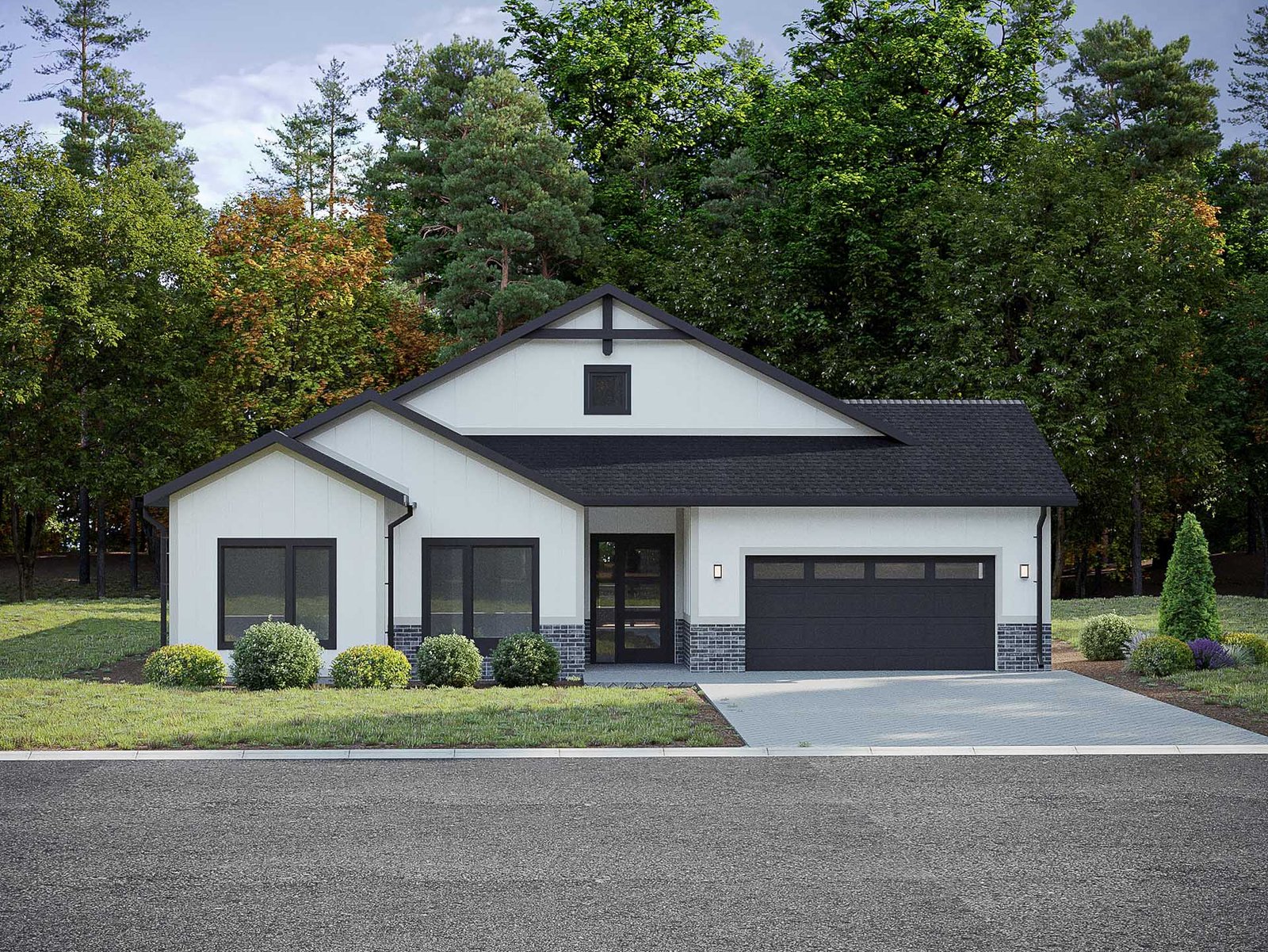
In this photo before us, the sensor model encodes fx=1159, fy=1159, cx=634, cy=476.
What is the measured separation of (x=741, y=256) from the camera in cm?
3862

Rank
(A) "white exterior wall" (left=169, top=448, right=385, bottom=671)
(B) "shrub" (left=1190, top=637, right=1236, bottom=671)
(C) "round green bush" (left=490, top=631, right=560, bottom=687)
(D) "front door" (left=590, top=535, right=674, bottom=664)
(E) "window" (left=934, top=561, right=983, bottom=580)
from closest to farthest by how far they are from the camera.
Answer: (C) "round green bush" (left=490, top=631, right=560, bottom=687) → (A) "white exterior wall" (left=169, top=448, right=385, bottom=671) → (B) "shrub" (left=1190, top=637, right=1236, bottom=671) → (E) "window" (left=934, top=561, right=983, bottom=580) → (D) "front door" (left=590, top=535, right=674, bottom=664)

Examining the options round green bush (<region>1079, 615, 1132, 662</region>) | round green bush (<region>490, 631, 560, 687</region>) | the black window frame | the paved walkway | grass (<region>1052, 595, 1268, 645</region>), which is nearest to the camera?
the paved walkway

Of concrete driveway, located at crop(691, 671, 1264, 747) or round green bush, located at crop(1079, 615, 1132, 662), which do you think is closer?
concrete driveway, located at crop(691, 671, 1264, 747)

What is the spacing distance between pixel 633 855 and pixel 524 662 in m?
9.15

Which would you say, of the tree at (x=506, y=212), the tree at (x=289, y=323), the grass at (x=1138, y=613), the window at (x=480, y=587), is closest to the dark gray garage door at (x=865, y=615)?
the window at (x=480, y=587)

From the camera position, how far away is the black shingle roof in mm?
19641

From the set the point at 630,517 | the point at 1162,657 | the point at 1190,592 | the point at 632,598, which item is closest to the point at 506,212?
the point at 630,517

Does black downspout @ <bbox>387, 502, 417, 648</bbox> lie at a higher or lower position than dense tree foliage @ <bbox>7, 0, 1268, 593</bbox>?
lower

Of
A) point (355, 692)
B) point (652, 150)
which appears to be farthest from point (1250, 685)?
point (652, 150)

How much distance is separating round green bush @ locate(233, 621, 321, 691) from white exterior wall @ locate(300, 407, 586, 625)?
7.33ft

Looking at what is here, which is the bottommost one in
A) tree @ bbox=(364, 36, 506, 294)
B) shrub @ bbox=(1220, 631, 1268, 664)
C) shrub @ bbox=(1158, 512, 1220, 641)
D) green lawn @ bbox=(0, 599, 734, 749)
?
A: green lawn @ bbox=(0, 599, 734, 749)

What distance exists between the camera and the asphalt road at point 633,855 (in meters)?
7.01

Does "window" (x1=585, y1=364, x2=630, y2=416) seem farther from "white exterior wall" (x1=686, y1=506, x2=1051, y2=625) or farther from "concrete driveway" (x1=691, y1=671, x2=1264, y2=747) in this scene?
"concrete driveway" (x1=691, y1=671, x2=1264, y2=747)

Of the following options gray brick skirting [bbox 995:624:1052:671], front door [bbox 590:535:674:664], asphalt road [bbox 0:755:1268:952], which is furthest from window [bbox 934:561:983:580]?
asphalt road [bbox 0:755:1268:952]
